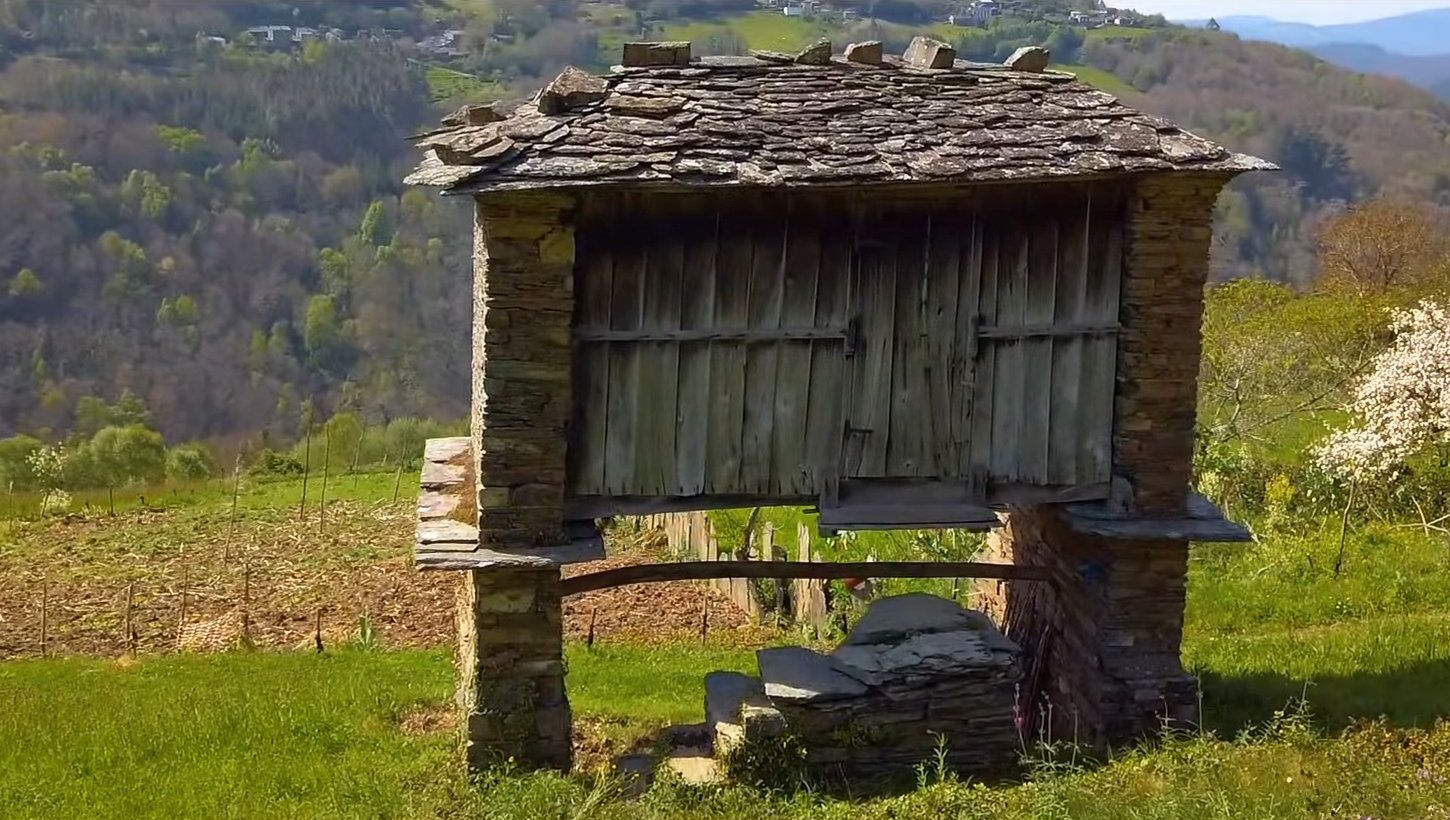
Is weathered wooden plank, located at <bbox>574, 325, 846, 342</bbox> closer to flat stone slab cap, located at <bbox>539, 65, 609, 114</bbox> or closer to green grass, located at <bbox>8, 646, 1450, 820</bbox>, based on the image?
flat stone slab cap, located at <bbox>539, 65, 609, 114</bbox>

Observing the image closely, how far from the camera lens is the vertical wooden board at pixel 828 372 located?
25.6 ft

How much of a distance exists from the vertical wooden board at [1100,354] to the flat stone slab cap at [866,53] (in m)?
1.88

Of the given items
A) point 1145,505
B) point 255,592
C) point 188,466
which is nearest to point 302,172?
point 188,466

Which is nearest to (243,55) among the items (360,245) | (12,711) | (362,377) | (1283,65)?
(360,245)

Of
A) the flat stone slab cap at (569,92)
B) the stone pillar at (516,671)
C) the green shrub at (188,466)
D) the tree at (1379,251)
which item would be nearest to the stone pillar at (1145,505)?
the flat stone slab cap at (569,92)

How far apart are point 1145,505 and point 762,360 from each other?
256 cm

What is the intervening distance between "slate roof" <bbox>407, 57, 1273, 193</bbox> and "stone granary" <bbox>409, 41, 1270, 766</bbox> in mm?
24

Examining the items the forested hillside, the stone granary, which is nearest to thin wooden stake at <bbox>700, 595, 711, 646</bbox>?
the stone granary

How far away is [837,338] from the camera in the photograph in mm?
7867

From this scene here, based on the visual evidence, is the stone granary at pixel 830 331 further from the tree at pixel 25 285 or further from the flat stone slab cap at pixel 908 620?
the tree at pixel 25 285

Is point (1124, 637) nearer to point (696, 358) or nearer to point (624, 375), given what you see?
point (696, 358)

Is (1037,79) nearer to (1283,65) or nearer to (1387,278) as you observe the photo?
(1387,278)

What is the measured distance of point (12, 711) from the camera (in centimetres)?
1040

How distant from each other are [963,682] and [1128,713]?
3.94 feet
